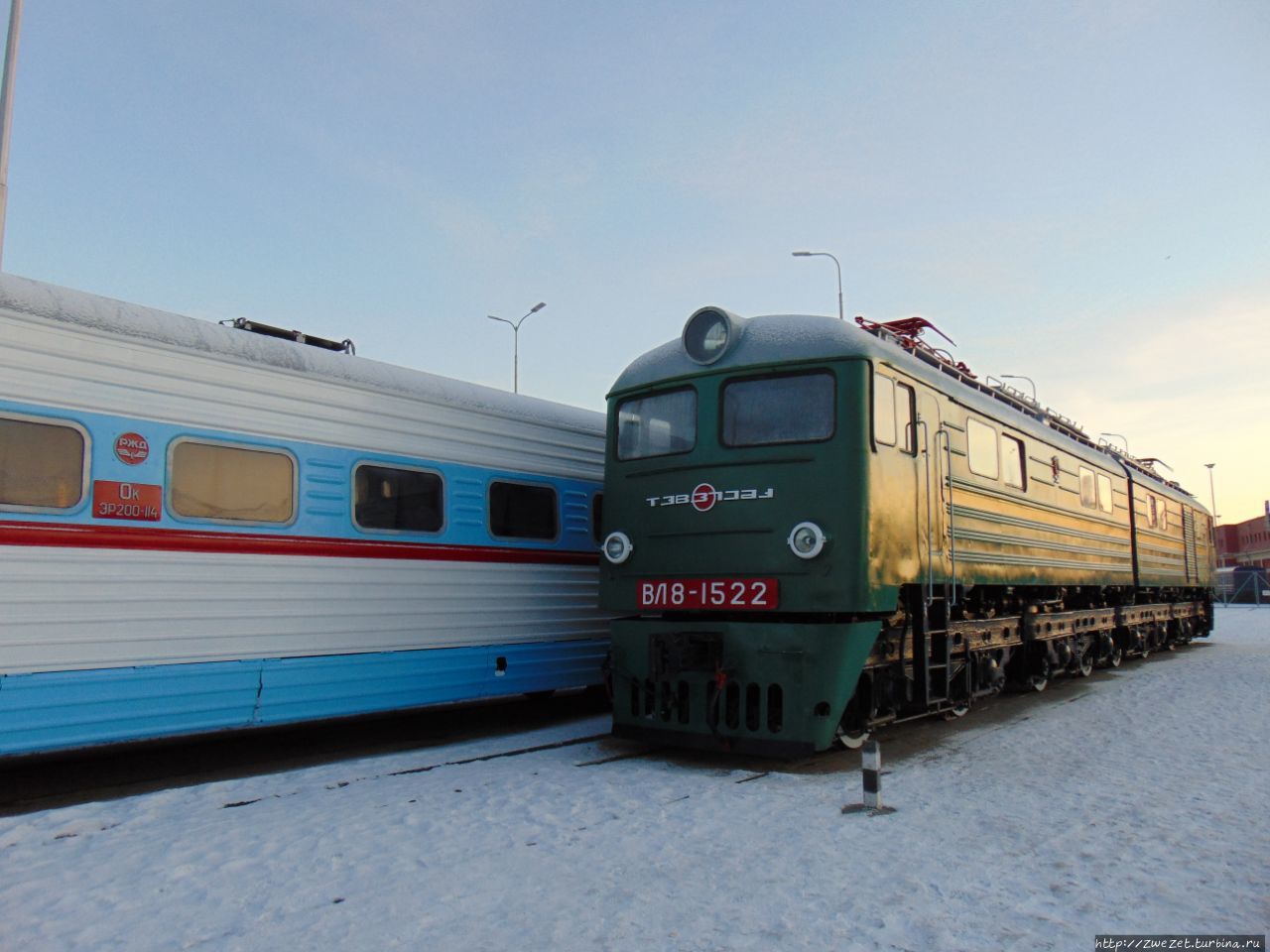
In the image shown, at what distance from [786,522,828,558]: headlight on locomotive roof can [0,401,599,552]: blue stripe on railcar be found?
3.02 m

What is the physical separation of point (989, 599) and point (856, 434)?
378 cm

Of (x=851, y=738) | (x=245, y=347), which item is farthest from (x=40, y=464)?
(x=851, y=738)

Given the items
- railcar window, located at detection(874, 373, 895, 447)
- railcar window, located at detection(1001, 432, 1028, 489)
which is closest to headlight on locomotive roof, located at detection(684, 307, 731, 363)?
railcar window, located at detection(874, 373, 895, 447)

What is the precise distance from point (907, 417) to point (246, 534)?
5328mm

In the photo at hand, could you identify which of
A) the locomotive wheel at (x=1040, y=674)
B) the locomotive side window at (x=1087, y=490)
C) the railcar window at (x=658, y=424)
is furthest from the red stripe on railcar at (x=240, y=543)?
the locomotive side window at (x=1087, y=490)

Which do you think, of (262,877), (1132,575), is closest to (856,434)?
(262,877)

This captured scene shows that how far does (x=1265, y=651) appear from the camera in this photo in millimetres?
18906

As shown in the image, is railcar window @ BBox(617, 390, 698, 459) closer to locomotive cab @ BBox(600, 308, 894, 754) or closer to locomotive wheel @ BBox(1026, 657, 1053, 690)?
locomotive cab @ BBox(600, 308, 894, 754)

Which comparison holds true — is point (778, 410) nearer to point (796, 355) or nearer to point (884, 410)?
point (796, 355)

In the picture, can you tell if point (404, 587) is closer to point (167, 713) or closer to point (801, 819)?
point (167, 713)

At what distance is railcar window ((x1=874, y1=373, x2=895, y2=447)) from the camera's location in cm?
761

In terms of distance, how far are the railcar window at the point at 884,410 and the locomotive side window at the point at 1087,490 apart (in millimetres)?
6383

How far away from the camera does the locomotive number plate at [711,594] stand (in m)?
7.37

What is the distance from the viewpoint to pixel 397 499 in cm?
827
